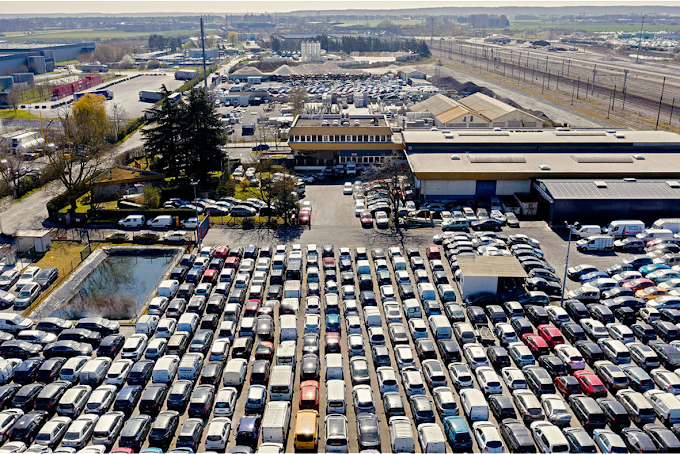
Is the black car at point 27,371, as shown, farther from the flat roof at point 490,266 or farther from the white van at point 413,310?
the flat roof at point 490,266

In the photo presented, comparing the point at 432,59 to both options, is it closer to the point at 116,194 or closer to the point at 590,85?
the point at 590,85

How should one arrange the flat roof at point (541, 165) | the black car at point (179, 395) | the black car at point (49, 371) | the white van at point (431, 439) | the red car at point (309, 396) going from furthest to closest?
1. the flat roof at point (541, 165)
2. the black car at point (49, 371)
3. the black car at point (179, 395)
4. the red car at point (309, 396)
5. the white van at point (431, 439)

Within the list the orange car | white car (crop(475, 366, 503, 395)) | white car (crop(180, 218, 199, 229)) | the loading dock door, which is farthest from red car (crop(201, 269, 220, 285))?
the orange car

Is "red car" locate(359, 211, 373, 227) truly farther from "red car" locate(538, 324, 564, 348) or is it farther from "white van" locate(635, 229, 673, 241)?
"white van" locate(635, 229, 673, 241)

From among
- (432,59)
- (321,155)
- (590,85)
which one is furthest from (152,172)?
(432,59)

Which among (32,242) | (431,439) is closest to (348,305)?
(431,439)

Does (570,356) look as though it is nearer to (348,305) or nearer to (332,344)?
(332,344)

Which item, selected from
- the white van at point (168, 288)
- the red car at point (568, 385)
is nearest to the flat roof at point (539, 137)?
the white van at point (168, 288)
